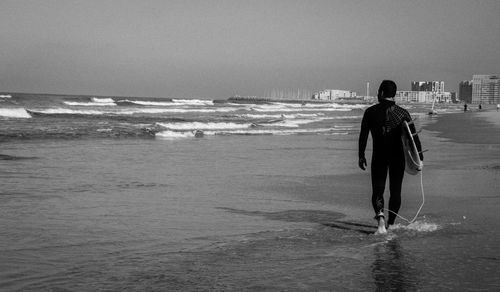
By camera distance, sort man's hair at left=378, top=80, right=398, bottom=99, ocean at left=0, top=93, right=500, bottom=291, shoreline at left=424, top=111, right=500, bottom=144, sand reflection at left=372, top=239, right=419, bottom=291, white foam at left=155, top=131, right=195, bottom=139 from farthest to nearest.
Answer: white foam at left=155, top=131, right=195, bottom=139 → shoreline at left=424, top=111, right=500, bottom=144 → man's hair at left=378, top=80, right=398, bottom=99 → ocean at left=0, top=93, right=500, bottom=291 → sand reflection at left=372, top=239, right=419, bottom=291

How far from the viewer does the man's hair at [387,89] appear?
238 inches

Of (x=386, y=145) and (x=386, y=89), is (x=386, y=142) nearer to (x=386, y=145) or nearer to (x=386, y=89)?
(x=386, y=145)

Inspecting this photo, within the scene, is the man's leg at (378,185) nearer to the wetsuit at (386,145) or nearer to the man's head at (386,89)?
the wetsuit at (386,145)

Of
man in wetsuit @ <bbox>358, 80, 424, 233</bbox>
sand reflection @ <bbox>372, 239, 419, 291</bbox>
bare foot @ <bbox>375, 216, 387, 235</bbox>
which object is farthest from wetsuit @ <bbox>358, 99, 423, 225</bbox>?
sand reflection @ <bbox>372, 239, 419, 291</bbox>

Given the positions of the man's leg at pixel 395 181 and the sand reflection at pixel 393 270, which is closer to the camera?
the sand reflection at pixel 393 270

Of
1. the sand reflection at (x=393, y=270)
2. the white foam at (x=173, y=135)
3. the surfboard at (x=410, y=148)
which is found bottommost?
the white foam at (x=173, y=135)

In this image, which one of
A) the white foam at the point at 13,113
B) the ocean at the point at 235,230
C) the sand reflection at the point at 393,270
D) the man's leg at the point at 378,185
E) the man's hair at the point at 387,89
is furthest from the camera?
the white foam at the point at 13,113

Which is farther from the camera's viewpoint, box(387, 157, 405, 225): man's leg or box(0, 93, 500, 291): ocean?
box(387, 157, 405, 225): man's leg

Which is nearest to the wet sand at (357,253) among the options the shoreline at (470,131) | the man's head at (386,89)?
the man's head at (386,89)

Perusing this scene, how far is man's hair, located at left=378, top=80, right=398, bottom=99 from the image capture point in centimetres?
604

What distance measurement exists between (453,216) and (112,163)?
303 inches

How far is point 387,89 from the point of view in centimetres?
603

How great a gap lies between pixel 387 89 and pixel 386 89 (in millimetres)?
11

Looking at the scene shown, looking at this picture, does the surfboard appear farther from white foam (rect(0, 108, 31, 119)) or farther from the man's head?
white foam (rect(0, 108, 31, 119))
